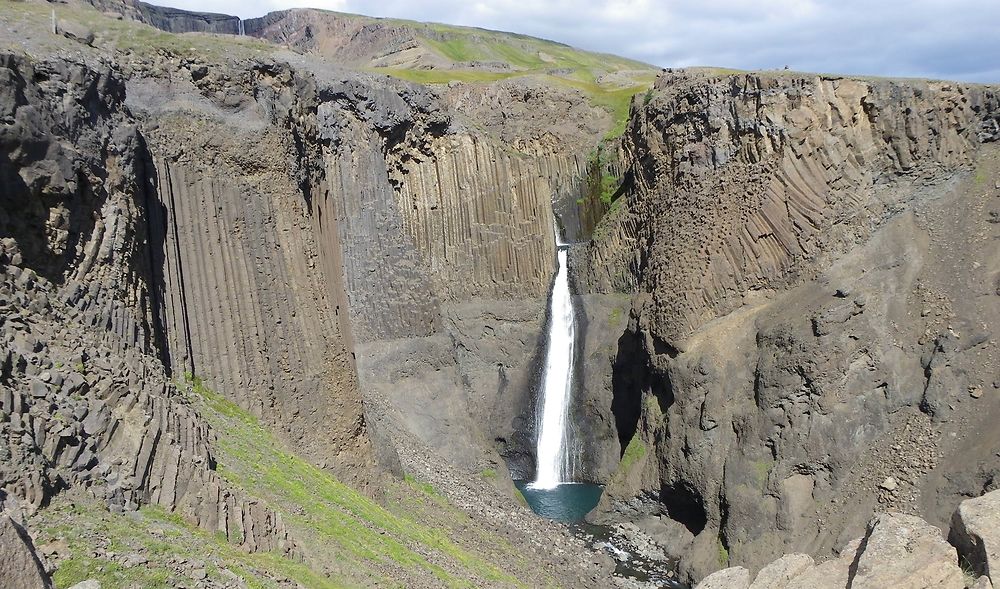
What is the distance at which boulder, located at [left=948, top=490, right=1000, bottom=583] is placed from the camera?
26.2ft

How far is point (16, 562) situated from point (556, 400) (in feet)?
92.7

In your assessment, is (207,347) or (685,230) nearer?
(207,347)

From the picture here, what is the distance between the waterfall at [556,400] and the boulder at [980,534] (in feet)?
82.2

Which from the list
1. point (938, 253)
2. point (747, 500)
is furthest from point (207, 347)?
point (938, 253)

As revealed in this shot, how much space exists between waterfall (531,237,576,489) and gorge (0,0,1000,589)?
16 cm

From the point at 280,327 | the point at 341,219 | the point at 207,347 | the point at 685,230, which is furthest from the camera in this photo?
the point at 341,219

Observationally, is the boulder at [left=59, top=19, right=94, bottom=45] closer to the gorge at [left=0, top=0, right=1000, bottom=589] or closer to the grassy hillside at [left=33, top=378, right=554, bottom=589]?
the gorge at [left=0, top=0, right=1000, bottom=589]

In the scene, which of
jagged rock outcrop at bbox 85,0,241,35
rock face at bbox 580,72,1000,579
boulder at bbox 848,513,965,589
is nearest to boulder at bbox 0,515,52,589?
boulder at bbox 848,513,965,589

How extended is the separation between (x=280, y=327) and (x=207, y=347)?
2.00 metres

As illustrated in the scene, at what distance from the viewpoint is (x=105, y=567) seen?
28.5 ft

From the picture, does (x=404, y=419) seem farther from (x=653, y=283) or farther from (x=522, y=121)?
(x=522, y=121)

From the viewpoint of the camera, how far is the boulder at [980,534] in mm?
8000

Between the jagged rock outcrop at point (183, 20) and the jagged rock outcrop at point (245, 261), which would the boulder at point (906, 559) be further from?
the jagged rock outcrop at point (183, 20)

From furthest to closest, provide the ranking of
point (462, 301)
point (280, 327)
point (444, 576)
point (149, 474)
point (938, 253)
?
1. point (462, 301)
2. point (938, 253)
3. point (280, 327)
4. point (444, 576)
5. point (149, 474)
